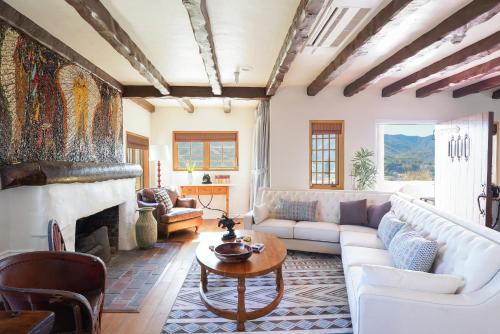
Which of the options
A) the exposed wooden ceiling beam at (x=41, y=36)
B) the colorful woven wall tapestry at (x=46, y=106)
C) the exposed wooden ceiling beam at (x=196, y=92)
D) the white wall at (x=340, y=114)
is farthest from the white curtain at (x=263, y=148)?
the exposed wooden ceiling beam at (x=41, y=36)

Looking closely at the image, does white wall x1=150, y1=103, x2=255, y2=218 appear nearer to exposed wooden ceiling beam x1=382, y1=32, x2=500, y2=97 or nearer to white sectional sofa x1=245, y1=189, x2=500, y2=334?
exposed wooden ceiling beam x1=382, y1=32, x2=500, y2=97

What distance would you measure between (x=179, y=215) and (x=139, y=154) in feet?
5.75

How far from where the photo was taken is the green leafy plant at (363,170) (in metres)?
4.67

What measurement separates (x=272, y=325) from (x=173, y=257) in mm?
1963

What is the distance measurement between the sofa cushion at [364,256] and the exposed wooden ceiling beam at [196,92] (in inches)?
113

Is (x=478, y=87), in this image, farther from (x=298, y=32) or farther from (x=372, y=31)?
(x=298, y=32)

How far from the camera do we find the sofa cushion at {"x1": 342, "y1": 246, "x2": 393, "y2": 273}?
7.88 feet

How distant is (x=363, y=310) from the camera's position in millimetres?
1600

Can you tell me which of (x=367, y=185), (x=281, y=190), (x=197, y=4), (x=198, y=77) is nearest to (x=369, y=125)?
(x=367, y=185)

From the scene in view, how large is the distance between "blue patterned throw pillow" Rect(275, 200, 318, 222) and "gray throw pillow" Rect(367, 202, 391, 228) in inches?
28.0

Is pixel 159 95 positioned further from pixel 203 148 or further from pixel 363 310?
pixel 363 310

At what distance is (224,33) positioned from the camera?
2.66 metres

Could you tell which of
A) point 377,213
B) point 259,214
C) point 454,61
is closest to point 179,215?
point 259,214

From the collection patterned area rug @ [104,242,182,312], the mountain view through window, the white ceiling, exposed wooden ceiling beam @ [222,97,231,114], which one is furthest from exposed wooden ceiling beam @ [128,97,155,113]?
the mountain view through window
